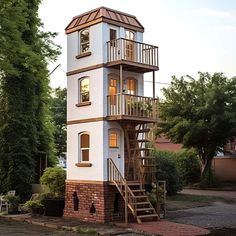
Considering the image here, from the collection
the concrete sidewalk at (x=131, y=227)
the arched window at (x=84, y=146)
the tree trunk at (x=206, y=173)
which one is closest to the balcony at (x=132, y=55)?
the arched window at (x=84, y=146)

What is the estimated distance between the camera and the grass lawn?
2491cm

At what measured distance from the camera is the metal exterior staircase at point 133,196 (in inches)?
723

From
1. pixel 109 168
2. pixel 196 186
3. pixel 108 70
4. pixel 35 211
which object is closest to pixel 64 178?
pixel 35 211

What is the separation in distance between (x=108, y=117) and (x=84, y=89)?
2007mm

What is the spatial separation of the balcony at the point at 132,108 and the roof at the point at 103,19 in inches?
126

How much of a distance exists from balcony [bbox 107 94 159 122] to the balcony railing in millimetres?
1527

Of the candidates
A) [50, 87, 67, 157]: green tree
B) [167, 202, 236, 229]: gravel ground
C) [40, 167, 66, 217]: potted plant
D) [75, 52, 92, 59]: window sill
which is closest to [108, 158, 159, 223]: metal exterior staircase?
[167, 202, 236, 229]: gravel ground

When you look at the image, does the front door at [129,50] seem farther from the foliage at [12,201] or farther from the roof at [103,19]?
the foliage at [12,201]

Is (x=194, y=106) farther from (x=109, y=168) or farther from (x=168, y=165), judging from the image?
(x=109, y=168)

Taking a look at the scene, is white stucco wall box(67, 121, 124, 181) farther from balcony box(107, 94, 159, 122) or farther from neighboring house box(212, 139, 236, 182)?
neighboring house box(212, 139, 236, 182)

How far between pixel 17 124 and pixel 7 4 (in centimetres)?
904

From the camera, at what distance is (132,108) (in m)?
19.3

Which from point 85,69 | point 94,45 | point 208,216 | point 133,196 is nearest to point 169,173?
point 208,216

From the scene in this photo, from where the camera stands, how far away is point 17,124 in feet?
85.4
